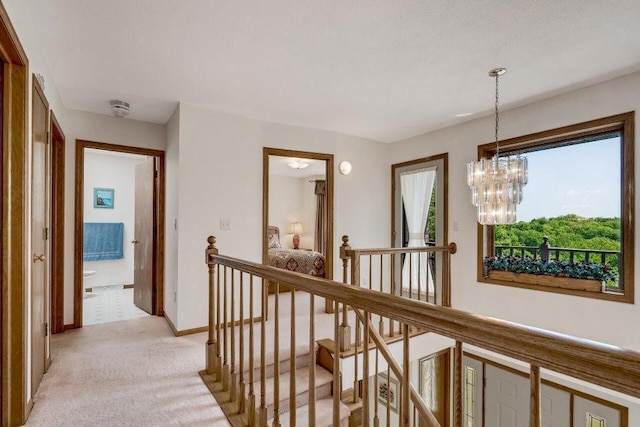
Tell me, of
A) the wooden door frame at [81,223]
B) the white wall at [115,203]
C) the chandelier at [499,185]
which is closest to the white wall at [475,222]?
the chandelier at [499,185]

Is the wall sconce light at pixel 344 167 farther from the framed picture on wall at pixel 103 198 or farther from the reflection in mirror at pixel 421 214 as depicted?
the framed picture on wall at pixel 103 198

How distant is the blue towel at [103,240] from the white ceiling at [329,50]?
3.08 meters

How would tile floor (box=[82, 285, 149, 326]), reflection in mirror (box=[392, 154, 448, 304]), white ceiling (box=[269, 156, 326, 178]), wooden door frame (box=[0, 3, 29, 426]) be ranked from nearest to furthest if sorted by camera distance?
wooden door frame (box=[0, 3, 29, 426]), tile floor (box=[82, 285, 149, 326]), reflection in mirror (box=[392, 154, 448, 304]), white ceiling (box=[269, 156, 326, 178])

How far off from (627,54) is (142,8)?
10.5 feet

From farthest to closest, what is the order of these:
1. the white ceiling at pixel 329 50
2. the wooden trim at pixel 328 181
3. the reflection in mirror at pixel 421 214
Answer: the reflection in mirror at pixel 421 214 → the wooden trim at pixel 328 181 → the white ceiling at pixel 329 50

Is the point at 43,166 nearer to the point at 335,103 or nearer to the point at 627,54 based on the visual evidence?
the point at 335,103

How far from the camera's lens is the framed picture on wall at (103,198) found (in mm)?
5922

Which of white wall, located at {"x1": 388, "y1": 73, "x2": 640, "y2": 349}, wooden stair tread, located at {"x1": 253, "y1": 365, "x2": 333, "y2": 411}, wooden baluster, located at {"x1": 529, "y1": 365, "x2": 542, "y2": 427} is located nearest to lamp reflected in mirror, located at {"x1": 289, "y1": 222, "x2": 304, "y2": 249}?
white wall, located at {"x1": 388, "y1": 73, "x2": 640, "y2": 349}

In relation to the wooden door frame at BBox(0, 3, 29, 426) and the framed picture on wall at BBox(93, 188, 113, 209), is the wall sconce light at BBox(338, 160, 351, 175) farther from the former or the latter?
the framed picture on wall at BBox(93, 188, 113, 209)

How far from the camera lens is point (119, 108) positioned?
133 inches

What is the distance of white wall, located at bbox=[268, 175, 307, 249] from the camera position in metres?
7.92

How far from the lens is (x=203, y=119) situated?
3.46 metres

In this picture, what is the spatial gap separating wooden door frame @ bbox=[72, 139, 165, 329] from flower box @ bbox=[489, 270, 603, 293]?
379 cm

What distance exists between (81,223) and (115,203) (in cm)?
274
